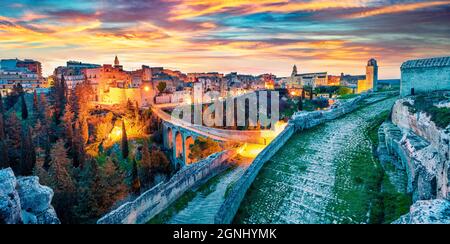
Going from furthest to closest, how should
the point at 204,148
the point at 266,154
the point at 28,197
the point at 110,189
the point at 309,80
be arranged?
the point at 309,80 → the point at 204,148 → the point at 110,189 → the point at 266,154 → the point at 28,197

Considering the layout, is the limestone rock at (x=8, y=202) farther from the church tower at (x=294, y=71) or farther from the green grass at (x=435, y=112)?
the church tower at (x=294, y=71)

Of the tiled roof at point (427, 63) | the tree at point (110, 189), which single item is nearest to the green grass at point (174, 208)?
the tree at point (110, 189)

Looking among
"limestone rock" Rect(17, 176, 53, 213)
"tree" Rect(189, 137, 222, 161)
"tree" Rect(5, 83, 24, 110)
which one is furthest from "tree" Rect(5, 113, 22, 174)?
"limestone rock" Rect(17, 176, 53, 213)

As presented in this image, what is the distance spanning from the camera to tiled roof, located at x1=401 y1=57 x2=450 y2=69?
1498 centimetres

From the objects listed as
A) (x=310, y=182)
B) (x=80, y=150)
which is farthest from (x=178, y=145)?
(x=310, y=182)

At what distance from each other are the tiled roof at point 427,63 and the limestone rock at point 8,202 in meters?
18.2

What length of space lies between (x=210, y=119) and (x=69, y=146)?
708 inches

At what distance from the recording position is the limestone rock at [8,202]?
650 cm

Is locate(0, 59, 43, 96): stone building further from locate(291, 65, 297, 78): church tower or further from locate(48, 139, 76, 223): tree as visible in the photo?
locate(291, 65, 297, 78): church tower

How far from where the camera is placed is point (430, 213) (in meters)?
5.29

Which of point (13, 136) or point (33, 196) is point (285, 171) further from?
point (13, 136)

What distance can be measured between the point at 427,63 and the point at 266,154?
10242 mm

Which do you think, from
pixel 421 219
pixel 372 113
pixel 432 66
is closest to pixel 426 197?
pixel 421 219
